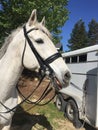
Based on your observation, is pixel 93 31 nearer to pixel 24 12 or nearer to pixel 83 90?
pixel 24 12

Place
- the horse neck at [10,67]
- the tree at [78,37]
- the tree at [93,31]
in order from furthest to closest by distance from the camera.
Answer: the tree at [93,31], the tree at [78,37], the horse neck at [10,67]

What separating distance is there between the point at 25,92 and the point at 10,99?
7.98 meters

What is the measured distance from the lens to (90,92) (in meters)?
6.36

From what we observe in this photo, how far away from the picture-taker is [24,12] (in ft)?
41.0

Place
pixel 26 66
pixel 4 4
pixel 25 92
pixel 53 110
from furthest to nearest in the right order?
pixel 4 4 < pixel 25 92 < pixel 53 110 < pixel 26 66

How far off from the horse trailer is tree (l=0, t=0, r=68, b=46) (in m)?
5.31

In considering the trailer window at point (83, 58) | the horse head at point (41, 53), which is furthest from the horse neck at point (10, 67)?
the trailer window at point (83, 58)

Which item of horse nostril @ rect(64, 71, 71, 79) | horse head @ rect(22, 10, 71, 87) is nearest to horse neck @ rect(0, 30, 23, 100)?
horse head @ rect(22, 10, 71, 87)

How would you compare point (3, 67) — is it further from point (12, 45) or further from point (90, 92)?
point (90, 92)

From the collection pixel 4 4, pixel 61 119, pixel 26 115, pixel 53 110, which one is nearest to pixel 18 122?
pixel 26 115

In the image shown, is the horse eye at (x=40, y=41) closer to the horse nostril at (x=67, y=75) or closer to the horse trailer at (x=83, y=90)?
the horse nostril at (x=67, y=75)

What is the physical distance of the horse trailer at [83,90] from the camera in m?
6.16

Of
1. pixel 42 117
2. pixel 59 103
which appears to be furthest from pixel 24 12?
pixel 42 117

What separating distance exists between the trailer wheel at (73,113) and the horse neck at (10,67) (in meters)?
3.99
